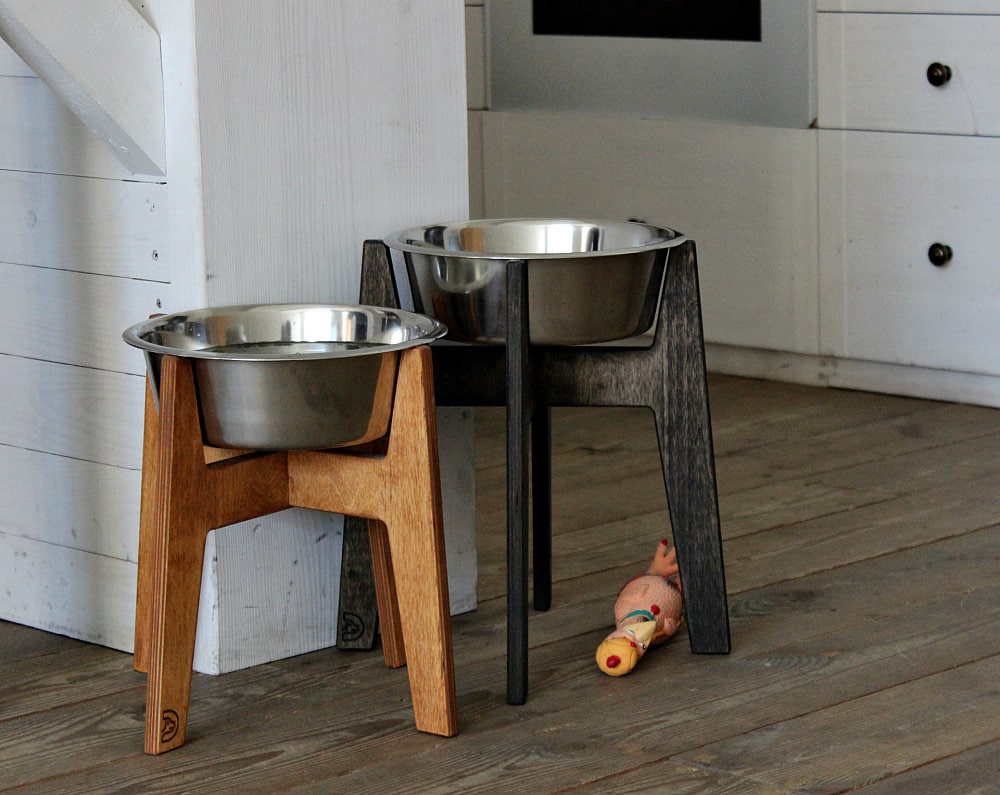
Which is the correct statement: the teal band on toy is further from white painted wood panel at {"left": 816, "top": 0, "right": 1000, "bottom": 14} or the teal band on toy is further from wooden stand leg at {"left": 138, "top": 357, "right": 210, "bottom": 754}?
white painted wood panel at {"left": 816, "top": 0, "right": 1000, "bottom": 14}

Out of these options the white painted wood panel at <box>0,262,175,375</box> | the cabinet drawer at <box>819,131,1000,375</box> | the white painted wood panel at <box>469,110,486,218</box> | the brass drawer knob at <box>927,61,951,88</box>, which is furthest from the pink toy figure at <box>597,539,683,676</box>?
the white painted wood panel at <box>469,110,486,218</box>

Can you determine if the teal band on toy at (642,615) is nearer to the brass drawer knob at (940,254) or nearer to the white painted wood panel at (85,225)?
the white painted wood panel at (85,225)

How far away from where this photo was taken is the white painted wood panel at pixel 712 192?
9.79ft

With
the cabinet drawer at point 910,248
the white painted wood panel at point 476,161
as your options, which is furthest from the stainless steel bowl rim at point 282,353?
the white painted wood panel at point 476,161

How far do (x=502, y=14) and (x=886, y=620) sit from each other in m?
2.03

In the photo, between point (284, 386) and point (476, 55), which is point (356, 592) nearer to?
point (284, 386)

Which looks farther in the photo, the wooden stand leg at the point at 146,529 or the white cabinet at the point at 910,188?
the white cabinet at the point at 910,188

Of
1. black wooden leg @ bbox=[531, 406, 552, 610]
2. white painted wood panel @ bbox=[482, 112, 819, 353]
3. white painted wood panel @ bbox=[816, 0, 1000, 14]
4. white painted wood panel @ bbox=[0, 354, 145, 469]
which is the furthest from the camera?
white painted wood panel @ bbox=[482, 112, 819, 353]

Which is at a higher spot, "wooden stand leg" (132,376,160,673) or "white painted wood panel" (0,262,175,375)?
"white painted wood panel" (0,262,175,375)

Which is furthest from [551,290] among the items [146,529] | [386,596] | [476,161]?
[476,161]

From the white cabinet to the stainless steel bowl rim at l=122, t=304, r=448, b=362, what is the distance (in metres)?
1.55

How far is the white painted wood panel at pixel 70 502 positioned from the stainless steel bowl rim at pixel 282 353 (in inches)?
10.2

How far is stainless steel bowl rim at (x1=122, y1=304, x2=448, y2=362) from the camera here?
A: 1.32m

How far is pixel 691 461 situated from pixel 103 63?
71 centimetres
